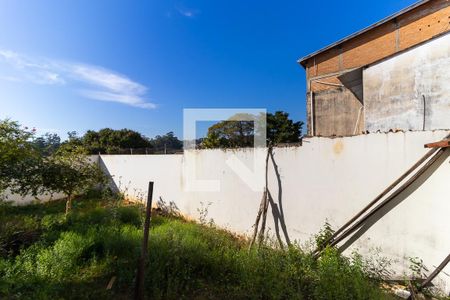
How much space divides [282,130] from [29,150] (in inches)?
905

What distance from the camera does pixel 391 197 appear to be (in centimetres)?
340

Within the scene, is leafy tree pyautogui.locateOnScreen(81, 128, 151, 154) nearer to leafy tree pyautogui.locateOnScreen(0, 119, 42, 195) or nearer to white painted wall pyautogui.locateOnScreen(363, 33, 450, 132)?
leafy tree pyautogui.locateOnScreen(0, 119, 42, 195)

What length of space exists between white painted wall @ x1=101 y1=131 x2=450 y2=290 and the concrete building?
1535 millimetres

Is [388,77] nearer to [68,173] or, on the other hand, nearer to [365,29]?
[365,29]

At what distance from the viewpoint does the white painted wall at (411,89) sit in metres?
4.31

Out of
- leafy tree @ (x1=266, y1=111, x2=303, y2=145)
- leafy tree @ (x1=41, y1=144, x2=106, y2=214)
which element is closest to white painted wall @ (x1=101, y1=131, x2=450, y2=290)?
leafy tree @ (x1=41, y1=144, x2=106, y2=214)

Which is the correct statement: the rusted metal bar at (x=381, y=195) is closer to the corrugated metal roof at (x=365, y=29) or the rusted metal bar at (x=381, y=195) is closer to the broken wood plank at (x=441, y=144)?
the broken wood plank at (x=441, y=144)

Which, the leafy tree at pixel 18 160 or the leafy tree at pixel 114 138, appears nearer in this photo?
the leafy tree at pixel 18 160

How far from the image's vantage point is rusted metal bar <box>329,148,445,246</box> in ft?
10.2

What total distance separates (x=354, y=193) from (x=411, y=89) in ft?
8.30

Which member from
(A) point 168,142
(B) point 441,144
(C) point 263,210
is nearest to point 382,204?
(B) point 441,144

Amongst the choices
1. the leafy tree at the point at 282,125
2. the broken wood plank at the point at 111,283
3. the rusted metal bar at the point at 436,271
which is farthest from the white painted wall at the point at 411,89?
the leafy tree at the point at 282,125

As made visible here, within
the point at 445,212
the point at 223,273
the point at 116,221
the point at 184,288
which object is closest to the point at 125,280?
the point at 184,288

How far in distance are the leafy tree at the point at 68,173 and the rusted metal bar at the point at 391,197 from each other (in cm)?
645
